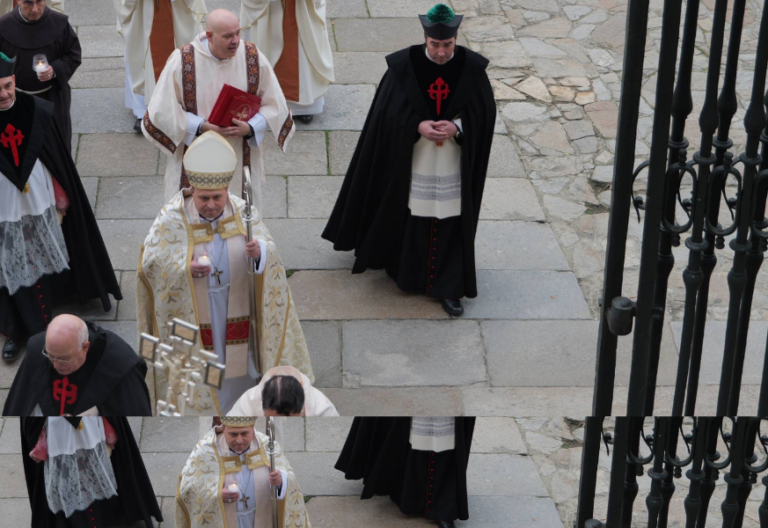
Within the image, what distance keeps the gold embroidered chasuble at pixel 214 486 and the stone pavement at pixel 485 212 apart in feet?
9.65

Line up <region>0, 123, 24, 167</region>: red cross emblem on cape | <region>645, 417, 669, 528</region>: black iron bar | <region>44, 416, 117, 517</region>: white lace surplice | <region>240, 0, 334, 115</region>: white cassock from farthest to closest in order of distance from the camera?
<region>240, 0, 334, 115</region>: white cassock, <region>0, 123, 24, 167</region>: red cross emblem on cape, <region>44, 416, 117, 517</region>: white lace surplice, <region>645, 417, 669, 528</region>: black iron bar

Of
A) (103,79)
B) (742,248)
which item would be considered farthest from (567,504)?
(103,79)

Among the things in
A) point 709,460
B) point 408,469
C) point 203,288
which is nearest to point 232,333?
point 203,288

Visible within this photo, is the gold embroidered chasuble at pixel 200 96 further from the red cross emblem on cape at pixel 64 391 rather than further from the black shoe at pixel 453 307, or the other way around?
the red cross emblem on cape at pixel 64 391

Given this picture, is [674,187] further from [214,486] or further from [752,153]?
[214,486]

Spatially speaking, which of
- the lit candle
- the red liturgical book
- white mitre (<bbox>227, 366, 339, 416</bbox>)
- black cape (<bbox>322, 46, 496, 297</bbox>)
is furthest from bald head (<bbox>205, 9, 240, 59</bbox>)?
white mitre (<bbox>227, 366, 339, 416</bbox>)

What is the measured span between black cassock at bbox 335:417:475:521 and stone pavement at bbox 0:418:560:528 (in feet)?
0.11

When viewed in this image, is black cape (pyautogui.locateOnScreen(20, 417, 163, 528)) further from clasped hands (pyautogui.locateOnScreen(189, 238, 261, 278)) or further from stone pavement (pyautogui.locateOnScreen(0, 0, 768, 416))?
stone pavement (pyautogui.locateOnScreen(0, 0, 768, 416))

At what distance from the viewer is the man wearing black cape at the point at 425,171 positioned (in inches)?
241

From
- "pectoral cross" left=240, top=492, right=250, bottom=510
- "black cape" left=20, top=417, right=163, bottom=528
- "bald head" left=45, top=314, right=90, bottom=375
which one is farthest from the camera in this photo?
"bald head" left=45, top=314, right=90, bottom=375

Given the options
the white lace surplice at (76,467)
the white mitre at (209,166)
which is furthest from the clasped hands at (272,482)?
the white mitre at (209,166)

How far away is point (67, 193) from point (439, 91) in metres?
2.04

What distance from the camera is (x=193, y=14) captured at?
316 inches

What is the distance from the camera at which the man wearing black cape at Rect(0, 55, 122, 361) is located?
5.72 metres
